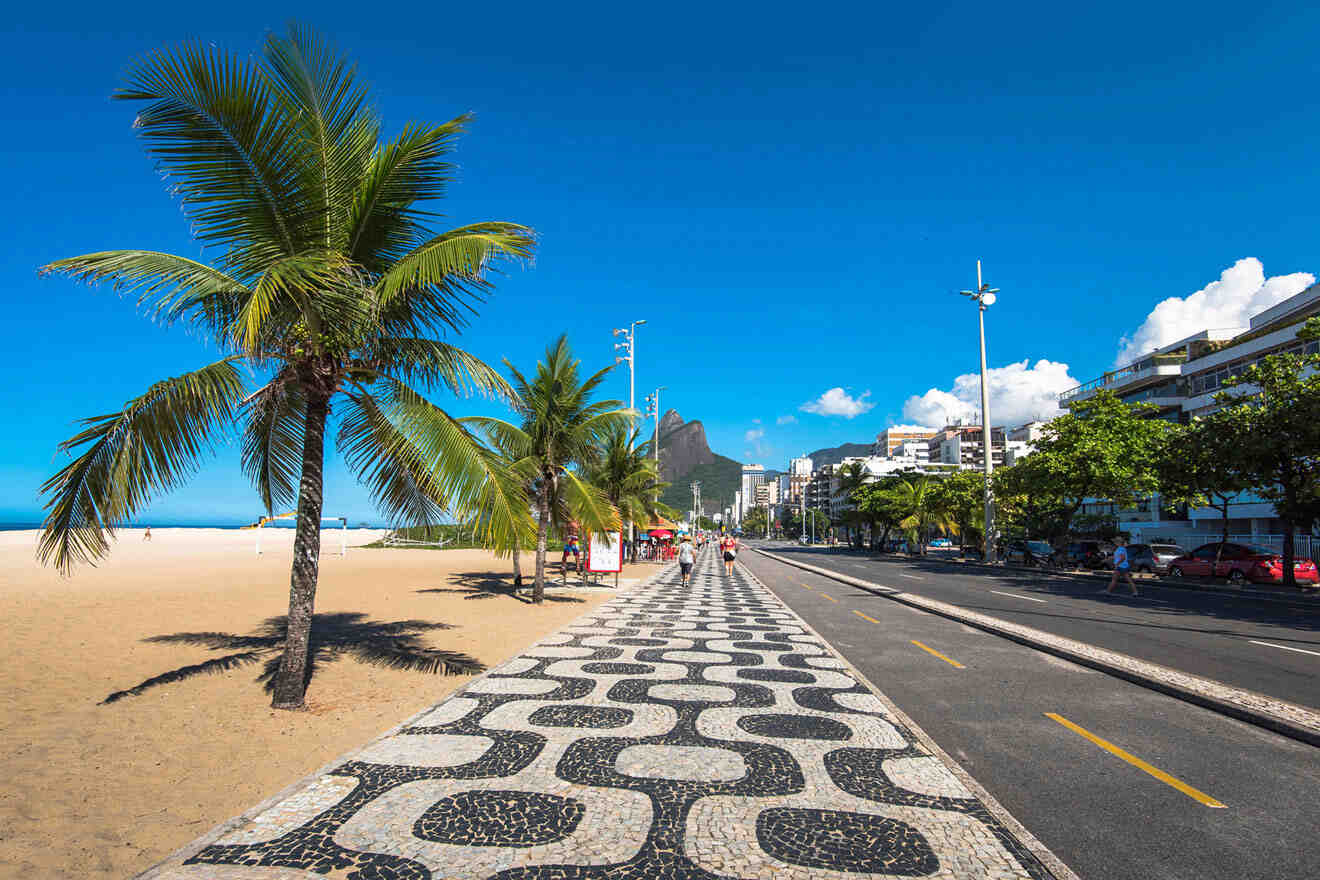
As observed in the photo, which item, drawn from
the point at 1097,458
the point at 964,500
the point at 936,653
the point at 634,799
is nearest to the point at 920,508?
the point at 964,500

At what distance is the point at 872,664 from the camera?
8508mm

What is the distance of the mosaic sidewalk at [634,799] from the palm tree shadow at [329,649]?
2.04m

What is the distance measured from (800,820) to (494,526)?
3.89m

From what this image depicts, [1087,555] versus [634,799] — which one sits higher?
[634,799]

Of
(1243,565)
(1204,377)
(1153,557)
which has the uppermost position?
(1204,377)

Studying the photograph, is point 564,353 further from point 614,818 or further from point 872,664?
point 614,818

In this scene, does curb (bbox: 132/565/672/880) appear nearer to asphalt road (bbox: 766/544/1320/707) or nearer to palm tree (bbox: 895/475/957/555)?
asphalt road (bbox: 766/544/1320/707)

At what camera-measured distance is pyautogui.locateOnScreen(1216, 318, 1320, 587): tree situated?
768 inches

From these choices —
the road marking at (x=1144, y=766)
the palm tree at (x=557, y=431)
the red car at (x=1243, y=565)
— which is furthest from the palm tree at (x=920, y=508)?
the road marking at (x=1144, y=766)

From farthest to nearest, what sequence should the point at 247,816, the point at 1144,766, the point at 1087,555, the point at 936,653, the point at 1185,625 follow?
the point at 1087,555 → the point at 1185,625 → the point at 936,653 → the point at 1144,766 → the point at 247,816

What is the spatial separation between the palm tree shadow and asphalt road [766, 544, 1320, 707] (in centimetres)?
930

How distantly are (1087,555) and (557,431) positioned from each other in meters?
30.0

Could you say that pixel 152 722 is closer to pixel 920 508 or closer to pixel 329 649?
pixel 329 649

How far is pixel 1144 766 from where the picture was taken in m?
4.73
